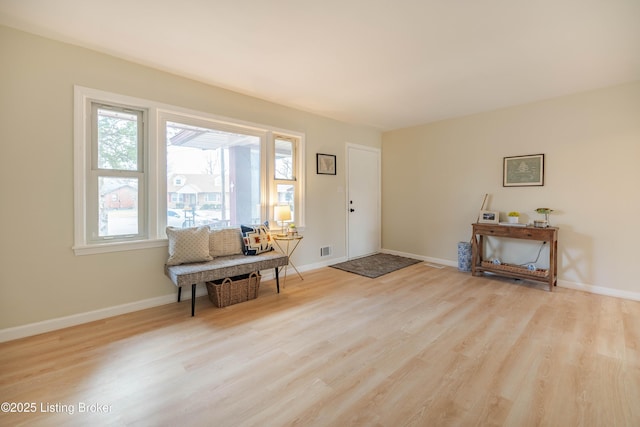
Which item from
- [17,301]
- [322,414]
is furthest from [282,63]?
[17,301]

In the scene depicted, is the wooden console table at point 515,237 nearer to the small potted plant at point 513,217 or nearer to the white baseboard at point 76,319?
the small potted plant at point 513,217

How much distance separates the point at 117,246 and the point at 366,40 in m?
2.99

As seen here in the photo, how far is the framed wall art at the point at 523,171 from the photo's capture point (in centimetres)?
378

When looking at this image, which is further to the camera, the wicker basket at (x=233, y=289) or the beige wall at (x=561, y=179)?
the beige wall at (x=561, y=179)

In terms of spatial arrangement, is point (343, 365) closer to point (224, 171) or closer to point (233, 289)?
point (233, 289)

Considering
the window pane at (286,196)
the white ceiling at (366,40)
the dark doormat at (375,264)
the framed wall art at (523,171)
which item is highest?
the white ceiling at (366,40)

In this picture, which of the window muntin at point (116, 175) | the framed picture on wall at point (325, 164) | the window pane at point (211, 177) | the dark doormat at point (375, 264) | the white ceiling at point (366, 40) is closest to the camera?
the white ceiling at point (366, 40)

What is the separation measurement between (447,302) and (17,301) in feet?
13.1

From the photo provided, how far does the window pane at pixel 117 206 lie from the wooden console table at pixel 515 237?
4.30 m

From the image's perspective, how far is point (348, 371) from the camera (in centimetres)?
189

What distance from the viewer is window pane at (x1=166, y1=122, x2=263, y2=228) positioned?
3170 mm

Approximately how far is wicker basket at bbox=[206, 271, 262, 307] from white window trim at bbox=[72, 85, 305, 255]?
0.76 meters

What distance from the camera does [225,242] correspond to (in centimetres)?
337

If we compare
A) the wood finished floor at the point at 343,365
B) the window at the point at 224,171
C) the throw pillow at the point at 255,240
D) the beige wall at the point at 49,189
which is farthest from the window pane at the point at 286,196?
the beige wall at the point at 49,189
